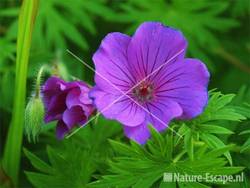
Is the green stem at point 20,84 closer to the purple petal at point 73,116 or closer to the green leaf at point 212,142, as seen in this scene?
the purple petal at point 73,116

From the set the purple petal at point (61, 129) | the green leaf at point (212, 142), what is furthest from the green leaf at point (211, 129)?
the purple petal at point (61, 129)

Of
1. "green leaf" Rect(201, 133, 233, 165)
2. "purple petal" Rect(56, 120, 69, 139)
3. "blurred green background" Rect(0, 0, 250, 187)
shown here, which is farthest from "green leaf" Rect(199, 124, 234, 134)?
"blurred green background" Rect(0, 0, 250, 187)

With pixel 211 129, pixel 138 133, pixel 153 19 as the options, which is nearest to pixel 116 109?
pixel 138 133

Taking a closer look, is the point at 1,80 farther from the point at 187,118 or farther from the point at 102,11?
the point at 187,118

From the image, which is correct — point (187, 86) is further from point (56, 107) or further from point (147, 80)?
point (56, 107)

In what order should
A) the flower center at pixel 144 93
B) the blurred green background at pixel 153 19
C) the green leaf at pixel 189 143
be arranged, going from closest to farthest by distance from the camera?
the green leaf at pixel 189 143
the flower center at pixel 144 93
the blurred green background at pixel 153 19
